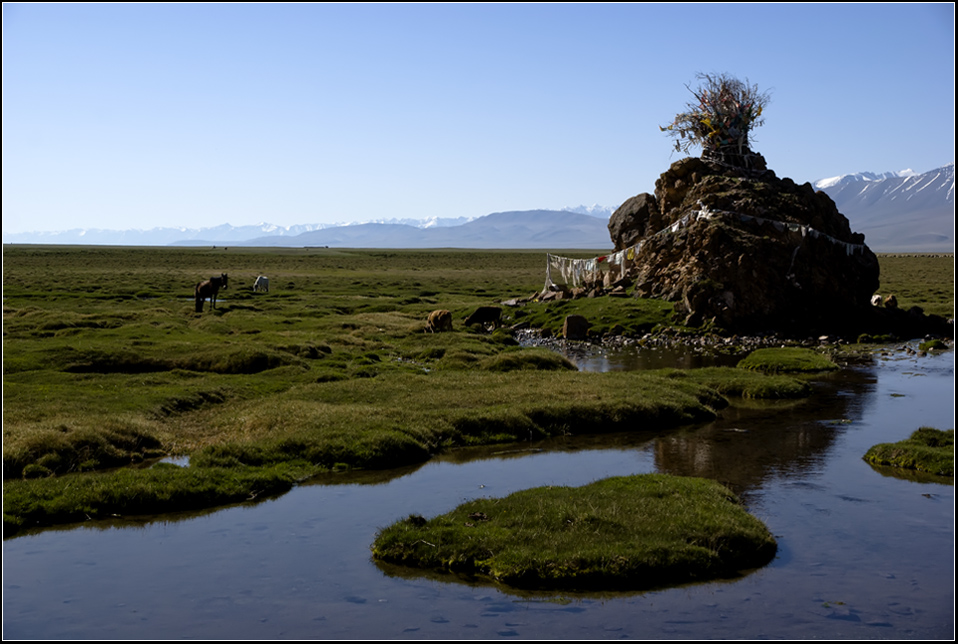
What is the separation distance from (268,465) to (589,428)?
33.1ft

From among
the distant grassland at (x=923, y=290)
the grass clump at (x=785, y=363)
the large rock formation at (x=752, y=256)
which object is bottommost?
the grass clump at (x=785, y=363)

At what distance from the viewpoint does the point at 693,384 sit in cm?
3359

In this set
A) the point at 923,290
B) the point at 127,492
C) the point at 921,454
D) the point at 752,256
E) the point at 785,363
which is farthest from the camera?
the point at 923,290

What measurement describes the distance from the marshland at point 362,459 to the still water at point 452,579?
0.07 metres

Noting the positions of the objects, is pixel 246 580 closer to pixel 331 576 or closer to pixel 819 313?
pixel 331 576

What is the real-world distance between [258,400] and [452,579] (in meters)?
15.5

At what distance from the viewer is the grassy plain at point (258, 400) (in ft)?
68.8

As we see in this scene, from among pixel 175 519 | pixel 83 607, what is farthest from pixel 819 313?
pixel 83 607

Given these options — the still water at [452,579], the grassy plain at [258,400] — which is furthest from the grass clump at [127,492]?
the still water at [452,579]

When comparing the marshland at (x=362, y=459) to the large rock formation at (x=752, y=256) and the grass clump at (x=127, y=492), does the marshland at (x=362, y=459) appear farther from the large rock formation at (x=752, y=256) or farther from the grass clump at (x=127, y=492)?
the large rock formation at (x=752, y=256)

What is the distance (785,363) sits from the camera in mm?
40438

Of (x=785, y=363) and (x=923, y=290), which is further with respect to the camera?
(x=923, y=290)

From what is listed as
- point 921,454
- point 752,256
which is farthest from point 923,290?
point 921,454

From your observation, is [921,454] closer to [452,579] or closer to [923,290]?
[452,579]
